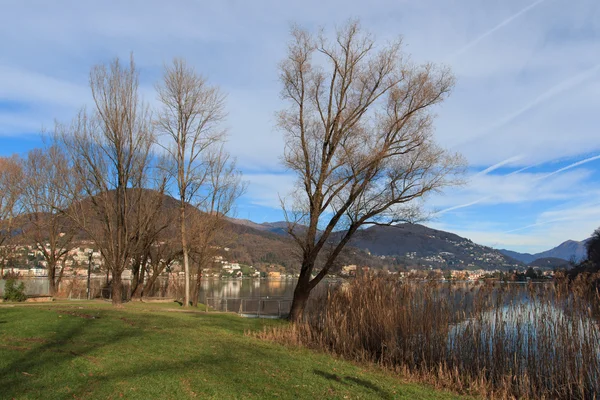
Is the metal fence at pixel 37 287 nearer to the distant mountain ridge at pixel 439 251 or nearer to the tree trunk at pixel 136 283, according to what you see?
the tree trunk at pixel 136 283

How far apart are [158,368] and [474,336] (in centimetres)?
790

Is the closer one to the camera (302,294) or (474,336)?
(474,336)

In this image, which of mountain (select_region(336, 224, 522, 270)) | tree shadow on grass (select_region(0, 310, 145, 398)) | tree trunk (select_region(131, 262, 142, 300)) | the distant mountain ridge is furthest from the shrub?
mountain (select_region(336, 224, 522, 270))

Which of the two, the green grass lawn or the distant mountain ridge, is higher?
the distant mountain ridge

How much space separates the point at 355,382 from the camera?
8406 mm

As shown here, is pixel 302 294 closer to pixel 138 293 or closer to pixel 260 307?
pixel 260 307

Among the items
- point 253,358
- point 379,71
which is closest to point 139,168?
point 379,71

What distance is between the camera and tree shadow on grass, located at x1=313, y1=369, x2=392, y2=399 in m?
7.82

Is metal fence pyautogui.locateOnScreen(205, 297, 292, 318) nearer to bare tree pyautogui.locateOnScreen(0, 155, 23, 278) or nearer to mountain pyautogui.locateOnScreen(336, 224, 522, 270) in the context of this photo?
bare tree pyautogui.locateOnScreen(0, 155, 23, 278)

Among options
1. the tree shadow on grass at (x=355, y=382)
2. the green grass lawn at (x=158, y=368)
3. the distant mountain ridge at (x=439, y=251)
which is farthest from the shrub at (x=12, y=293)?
the distant mountain ridge at (x=439, y=251)

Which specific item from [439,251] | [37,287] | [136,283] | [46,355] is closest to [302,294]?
[46,355]

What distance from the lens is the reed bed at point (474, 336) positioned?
9.70m

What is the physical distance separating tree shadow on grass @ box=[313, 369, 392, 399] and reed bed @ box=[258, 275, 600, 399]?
2.45m

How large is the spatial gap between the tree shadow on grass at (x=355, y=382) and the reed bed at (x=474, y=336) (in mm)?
2452
